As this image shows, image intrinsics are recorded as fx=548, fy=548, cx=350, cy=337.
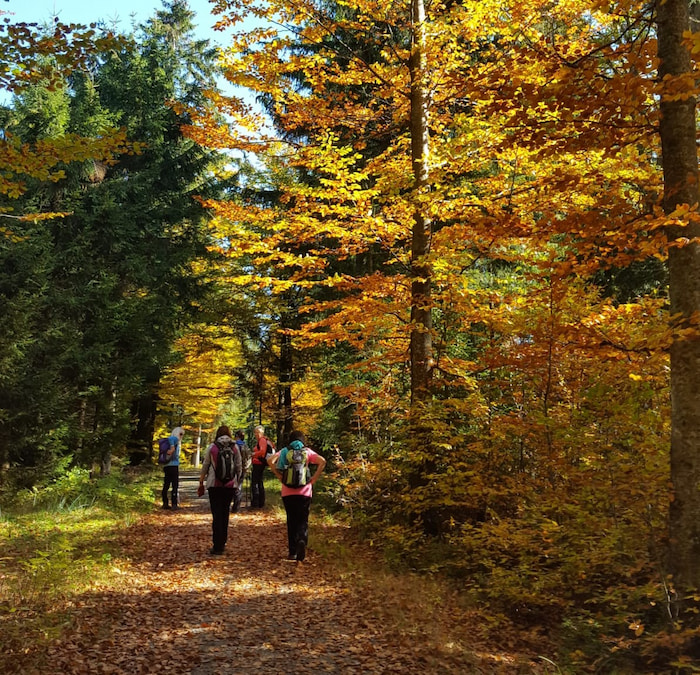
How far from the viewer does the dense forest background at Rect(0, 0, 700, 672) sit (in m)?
4.80

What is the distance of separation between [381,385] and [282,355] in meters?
8.48

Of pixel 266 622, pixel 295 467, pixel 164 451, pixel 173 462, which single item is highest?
pixel 295 467

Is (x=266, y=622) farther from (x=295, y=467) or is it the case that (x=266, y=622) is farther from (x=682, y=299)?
(x=682, y=299)

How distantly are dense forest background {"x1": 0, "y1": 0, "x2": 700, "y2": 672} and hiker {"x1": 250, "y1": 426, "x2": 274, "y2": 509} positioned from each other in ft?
6.00

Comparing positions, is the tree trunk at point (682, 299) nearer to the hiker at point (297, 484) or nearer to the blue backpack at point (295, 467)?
the hiker at point (297, 484)

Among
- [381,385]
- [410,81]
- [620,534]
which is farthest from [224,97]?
[620,534]

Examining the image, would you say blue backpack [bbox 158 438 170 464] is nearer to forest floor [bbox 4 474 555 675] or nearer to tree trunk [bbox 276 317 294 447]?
forest floor [bbox 4 474 555 675]

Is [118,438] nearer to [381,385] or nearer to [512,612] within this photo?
[381,385]

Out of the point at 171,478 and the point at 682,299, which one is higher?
the point at 682,299

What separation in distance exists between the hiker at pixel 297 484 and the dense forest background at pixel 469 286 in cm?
138

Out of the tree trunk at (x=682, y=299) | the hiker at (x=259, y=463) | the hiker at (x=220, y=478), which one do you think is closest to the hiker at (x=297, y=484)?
the hiker at (x=220, y=478)

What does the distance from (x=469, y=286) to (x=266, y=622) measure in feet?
21.2

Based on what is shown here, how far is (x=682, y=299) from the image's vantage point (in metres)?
4.50

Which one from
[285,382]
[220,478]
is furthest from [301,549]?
[285,382]
